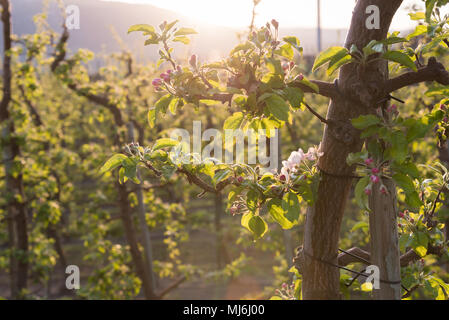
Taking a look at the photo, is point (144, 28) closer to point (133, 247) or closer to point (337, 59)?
point (337, 59)

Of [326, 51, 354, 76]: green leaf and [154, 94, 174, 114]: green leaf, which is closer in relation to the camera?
[326, 51, 354, 76]: green leaf

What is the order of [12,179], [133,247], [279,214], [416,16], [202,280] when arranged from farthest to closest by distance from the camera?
1. [202,280]
2. [133,247]
3. [12,179]
4. [416,16]
5. [279,214]

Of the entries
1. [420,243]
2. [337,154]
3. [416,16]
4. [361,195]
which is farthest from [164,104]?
[420,243]

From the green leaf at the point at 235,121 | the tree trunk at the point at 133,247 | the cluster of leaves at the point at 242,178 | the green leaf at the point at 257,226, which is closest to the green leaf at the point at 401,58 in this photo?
the cluster of leaves at the point at 242,178

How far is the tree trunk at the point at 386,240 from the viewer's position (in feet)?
6.85

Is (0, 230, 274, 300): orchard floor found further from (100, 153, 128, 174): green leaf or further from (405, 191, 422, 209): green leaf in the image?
(100, 153, 128, 174): green leaf

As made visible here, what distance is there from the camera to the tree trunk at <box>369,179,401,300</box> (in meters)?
2.09

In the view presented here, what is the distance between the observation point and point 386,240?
2094mm

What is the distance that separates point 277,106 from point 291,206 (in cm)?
48

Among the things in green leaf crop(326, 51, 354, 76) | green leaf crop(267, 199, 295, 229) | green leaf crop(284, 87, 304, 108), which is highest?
green leaf crop(326, 51, 354, 76)

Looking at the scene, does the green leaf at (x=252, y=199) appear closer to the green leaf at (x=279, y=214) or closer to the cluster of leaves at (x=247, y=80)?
the green leaf at (x=279, y=214)

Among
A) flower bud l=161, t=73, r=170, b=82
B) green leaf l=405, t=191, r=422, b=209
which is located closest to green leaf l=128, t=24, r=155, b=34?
flower bud l=161, t=73, r=170, b=82

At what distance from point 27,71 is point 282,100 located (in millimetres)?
7524

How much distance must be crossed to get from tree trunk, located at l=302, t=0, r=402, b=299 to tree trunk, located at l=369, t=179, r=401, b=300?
21cm
